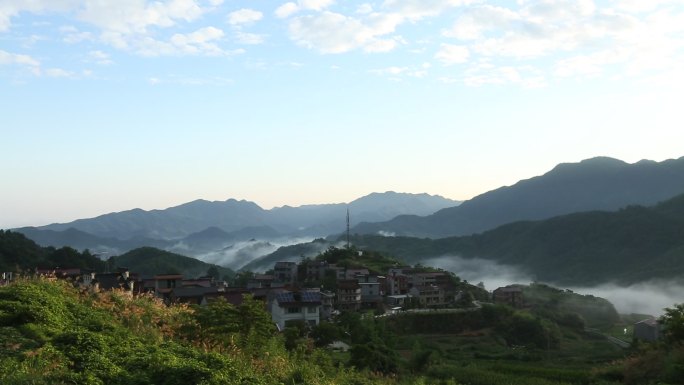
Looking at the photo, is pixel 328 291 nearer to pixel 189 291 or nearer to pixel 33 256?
pixel 189 291

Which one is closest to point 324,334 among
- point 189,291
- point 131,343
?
point 189,291

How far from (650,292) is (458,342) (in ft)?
191

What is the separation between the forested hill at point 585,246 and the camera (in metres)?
106

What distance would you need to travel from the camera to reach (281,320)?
42.3 meters

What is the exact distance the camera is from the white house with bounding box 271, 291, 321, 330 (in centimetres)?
4241

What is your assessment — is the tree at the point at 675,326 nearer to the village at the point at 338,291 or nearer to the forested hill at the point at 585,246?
the village at the point at 338,291

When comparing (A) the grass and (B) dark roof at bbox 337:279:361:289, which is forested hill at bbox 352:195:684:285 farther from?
(B) dark roof at bbox 337:279:361:289

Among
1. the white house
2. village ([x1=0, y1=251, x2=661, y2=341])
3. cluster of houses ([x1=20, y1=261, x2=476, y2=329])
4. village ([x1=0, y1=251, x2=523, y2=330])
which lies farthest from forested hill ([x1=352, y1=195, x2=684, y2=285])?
the white house

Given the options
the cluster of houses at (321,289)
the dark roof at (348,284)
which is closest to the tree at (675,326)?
the cluster of houses at (321,289)

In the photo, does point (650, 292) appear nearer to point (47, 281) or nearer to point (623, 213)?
point (623, 213)

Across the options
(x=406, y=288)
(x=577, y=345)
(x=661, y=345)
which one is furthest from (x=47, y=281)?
(x=406, y=288)

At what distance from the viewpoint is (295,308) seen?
141ft

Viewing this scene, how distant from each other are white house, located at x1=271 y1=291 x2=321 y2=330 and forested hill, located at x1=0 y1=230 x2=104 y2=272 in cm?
2898

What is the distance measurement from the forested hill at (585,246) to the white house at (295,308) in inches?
2999
